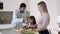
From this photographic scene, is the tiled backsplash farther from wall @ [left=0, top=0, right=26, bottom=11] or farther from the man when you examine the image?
the man

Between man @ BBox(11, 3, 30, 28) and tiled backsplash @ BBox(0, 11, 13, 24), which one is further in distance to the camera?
tiled backsplash @ BBox(0, 11, 13, 24)

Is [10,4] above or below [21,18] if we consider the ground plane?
above

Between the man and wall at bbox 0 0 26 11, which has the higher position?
wall at bbox 0 0 26 11

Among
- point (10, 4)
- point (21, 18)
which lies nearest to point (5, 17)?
point (10, 4)

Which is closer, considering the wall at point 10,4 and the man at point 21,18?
the man at point 21,18

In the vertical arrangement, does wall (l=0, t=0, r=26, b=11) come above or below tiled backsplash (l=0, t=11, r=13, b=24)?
above

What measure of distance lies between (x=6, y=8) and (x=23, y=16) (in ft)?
1.46

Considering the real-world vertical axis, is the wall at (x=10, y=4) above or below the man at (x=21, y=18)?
above

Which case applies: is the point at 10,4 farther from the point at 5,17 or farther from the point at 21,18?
the point at 21,18

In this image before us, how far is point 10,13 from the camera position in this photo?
1.96 meters

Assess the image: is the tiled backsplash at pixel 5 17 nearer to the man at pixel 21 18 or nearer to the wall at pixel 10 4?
the wall at pixel 10 4

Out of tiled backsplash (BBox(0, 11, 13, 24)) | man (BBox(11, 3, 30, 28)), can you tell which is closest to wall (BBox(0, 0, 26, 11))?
tiled backsplash (BBox(0, 11, 13, 24))

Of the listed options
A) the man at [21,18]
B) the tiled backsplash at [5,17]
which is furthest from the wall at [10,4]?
the man at [21,18]

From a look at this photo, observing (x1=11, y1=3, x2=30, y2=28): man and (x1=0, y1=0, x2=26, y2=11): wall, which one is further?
(x1=0, y1=0, x2=26, y2=11): wall
